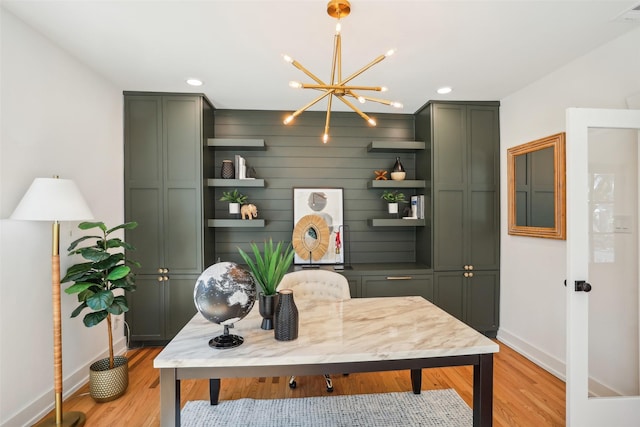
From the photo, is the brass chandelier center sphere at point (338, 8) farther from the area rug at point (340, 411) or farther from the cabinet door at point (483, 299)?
the cabinet door at point (483, 299)

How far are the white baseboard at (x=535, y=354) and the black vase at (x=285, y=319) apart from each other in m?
2.62

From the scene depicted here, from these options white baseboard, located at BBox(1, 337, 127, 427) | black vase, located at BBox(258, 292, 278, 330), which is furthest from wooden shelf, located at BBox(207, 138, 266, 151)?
white baseboard, located at BBox(1, 337, 127, 427)

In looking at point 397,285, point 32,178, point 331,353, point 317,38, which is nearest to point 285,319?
point 331,353

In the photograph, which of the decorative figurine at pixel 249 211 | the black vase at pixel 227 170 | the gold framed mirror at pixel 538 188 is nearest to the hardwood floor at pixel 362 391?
the gold framed mirror at pixel 538 188

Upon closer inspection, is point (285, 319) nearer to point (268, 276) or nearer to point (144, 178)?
point (268, 276)

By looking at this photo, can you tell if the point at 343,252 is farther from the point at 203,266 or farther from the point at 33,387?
the point at 33,387

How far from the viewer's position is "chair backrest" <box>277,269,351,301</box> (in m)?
2.45

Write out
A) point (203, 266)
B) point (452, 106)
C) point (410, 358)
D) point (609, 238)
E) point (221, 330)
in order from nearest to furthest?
point (410, 358) → point (221, 330) → point (609, 238) → point (203, 266) → point (452, 106)

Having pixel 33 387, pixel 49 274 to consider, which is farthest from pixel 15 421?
pixel 49 274

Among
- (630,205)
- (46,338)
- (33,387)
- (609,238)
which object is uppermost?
(630,205)

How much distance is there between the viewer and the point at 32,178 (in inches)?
83.4

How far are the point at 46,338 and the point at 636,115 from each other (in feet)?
14.2

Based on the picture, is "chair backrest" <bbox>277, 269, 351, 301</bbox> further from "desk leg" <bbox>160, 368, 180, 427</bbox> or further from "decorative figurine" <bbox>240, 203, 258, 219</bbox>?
"decorative figurine" <bbox>240, 203, 258, 219</bbox>

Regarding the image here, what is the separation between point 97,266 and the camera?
2.29 meters
